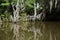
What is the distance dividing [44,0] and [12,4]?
2.81 metres

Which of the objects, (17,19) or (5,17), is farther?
(5,17)

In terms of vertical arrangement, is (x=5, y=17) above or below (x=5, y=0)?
below

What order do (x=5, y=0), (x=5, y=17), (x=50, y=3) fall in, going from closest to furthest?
(x=50, y=3), (x=5, y=17), (x=5, y=0)

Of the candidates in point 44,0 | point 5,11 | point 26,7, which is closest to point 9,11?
point 5,11

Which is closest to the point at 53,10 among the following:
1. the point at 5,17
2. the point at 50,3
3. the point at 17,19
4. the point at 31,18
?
the point at 50,3

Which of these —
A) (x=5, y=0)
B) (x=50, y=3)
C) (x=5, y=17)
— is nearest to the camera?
(x=50, y=3)

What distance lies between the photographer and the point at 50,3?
43.6 ft

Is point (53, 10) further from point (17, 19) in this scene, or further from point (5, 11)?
point (5, 11)

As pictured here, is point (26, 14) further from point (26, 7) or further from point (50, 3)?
point (50, 3)

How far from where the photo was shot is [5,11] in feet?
48.8

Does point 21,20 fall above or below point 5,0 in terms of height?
below

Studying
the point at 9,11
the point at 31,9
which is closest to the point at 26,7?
the point at 31,9

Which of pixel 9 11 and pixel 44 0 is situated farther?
pixel 9 11

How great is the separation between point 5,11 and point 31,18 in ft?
8.02
